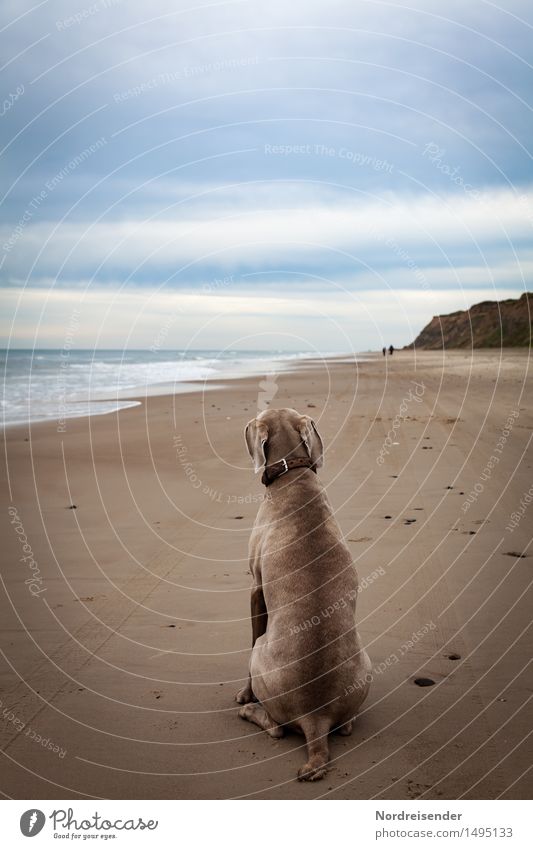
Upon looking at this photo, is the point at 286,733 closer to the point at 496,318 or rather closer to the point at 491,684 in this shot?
the point at 491,684

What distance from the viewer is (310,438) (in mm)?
5312

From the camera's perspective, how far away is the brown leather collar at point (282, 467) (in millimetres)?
5203

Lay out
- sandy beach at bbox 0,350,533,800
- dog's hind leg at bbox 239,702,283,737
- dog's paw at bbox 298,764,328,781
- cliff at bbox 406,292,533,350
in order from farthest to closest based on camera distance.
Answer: cliff at bbox 406,292,533,350, dog's hind leg at bbox 239,702,283,737, sandy beach at bbox 0,350,533,800, dog's paw at bbox 298,764,328,781

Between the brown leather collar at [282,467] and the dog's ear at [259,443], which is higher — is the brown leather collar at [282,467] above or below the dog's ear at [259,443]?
below

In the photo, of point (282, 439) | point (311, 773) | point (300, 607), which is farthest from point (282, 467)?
point (311, 773)

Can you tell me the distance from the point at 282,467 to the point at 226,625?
199cm

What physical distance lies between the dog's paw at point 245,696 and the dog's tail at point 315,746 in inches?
31.4

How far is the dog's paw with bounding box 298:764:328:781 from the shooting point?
4004 millimetres

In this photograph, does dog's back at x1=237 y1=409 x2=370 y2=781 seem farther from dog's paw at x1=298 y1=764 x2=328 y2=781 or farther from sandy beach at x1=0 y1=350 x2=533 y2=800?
sandy beach at x1=0 y1=350 x2=533 y2=800

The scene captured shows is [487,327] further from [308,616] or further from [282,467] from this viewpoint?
[308,616]

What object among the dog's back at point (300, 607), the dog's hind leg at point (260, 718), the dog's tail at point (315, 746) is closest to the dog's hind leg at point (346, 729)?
the dog's back at point (300, 607)

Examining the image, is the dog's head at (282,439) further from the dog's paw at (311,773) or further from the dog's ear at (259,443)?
the dog's paw at (311,773)

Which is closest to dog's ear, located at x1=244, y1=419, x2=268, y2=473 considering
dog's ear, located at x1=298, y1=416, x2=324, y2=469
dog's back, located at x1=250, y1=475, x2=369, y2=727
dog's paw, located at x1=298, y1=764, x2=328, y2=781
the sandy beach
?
dog's ear, located at x1=298, y1=416, x2=324, y2=469

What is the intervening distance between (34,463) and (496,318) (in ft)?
300
